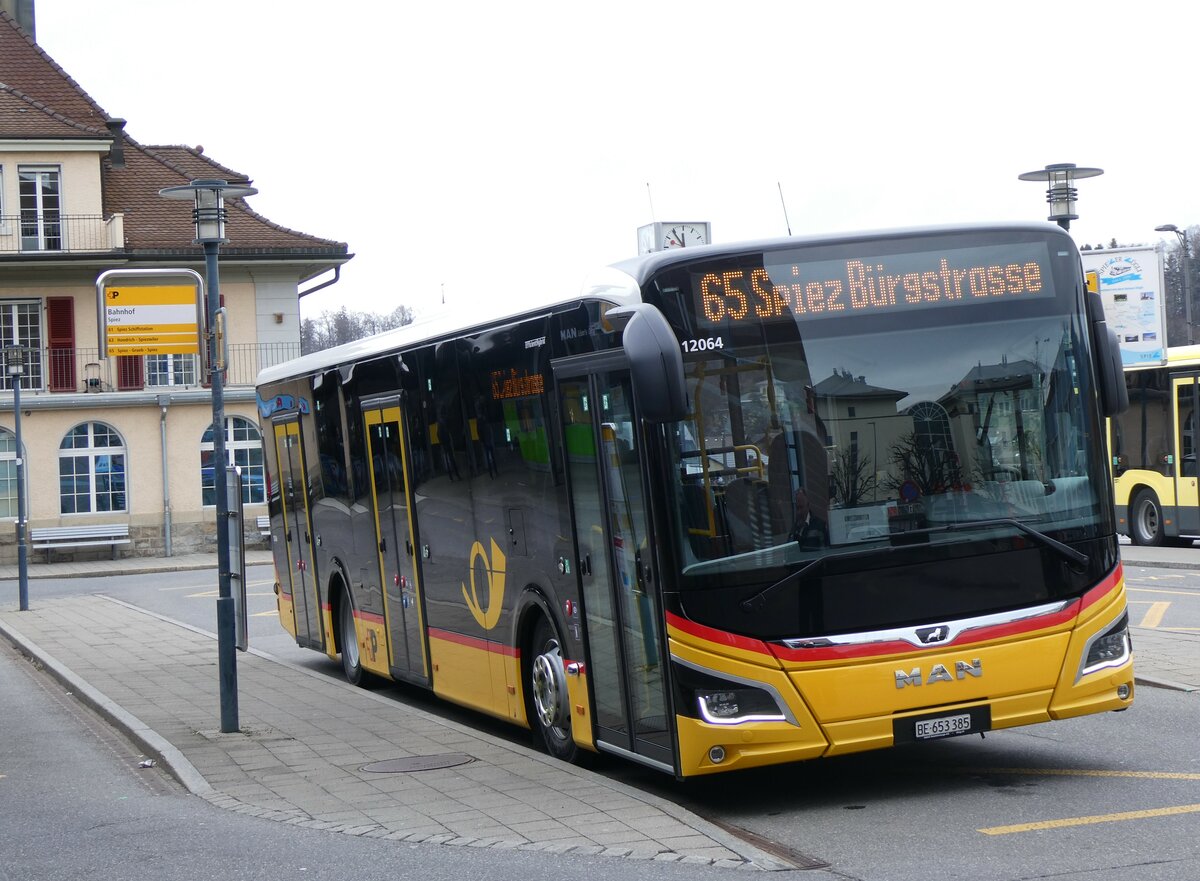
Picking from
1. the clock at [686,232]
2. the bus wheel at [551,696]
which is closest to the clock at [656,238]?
the clock at [686,232]

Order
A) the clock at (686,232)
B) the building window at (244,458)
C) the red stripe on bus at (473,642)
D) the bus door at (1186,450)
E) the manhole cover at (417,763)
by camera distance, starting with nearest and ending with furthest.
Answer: the manhole cover at (417,763)
the red stripe on bus at (473,642)
the clock at (686,232)
the bus door at (1186,450)
the building window at (244,458)

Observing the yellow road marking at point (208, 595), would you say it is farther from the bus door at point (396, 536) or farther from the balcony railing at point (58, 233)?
the balcony railing at point (58, 233)

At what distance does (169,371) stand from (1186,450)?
28358 millimetres

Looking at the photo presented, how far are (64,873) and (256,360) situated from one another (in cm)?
3958

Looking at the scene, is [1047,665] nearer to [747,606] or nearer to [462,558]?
[747,606]

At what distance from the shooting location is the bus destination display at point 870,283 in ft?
27.0

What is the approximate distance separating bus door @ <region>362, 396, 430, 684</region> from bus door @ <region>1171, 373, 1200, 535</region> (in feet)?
53.9

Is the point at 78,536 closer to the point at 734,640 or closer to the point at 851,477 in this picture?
the point at 734,640

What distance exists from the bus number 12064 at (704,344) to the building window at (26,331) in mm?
38664

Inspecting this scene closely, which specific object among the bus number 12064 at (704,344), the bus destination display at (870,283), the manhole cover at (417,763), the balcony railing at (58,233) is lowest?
the manhole cover at (417,763)

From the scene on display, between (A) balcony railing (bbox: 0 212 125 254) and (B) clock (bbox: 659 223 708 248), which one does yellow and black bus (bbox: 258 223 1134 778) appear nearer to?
(B) clock (bbox: 659 223 708 248)

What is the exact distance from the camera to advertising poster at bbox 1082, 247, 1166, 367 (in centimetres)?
2065

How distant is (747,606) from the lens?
803 centimetres

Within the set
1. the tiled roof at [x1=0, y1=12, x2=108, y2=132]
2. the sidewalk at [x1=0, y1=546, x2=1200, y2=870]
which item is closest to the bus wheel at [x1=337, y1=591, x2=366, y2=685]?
the sidewalk at [x1=0, y1=546, x2=1200, y2=870]
